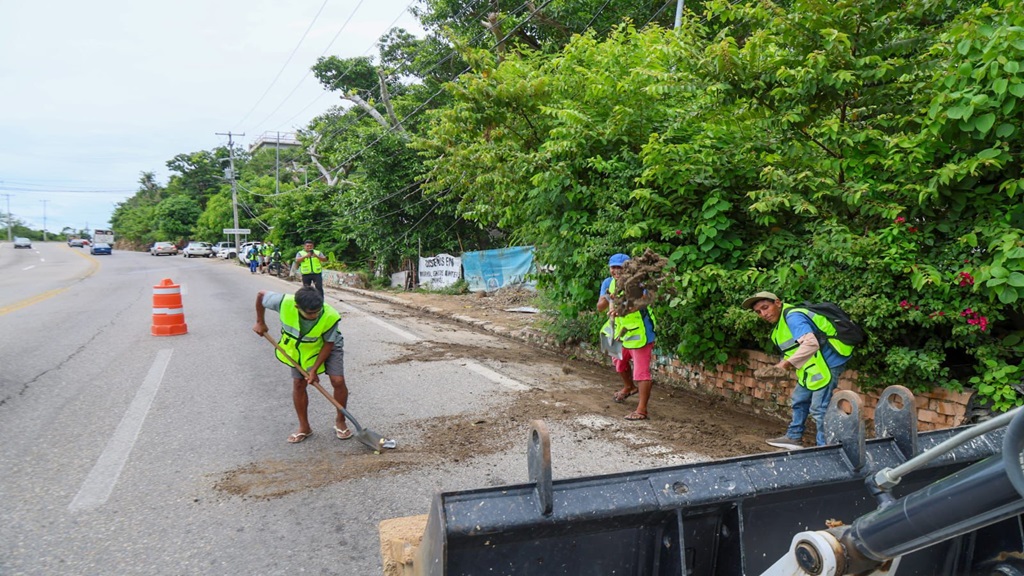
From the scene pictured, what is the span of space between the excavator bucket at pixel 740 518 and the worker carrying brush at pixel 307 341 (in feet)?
9.62

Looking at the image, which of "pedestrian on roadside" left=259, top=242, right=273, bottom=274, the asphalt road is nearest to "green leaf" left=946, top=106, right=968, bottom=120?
the asphalt road

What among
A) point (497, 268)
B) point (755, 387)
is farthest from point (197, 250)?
point (755, 387)

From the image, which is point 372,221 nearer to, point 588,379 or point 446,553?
point 588,379

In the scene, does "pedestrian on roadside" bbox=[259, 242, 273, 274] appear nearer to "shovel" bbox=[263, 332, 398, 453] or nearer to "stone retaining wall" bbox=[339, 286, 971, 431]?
"stone retaining wall" bbox=[339, 286, 971, 431]

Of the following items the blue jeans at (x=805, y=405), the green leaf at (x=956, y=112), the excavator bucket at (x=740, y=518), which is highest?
the green leaf at (x=956, y=112)

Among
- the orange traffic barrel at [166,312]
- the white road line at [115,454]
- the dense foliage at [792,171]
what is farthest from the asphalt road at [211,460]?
the dense foliage at [792,171]

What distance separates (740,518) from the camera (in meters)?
1.93

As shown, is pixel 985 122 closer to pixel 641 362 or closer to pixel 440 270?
pixel 641 362

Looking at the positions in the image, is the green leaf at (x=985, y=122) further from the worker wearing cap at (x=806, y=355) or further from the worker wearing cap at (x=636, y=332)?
the worker wearing cap at (x=636, y=332)

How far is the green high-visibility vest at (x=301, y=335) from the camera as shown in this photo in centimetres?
489

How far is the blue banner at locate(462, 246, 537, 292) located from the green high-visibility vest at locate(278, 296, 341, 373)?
10.9 m

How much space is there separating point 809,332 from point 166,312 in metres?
9.92

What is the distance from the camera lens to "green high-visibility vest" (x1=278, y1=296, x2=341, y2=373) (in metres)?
4.89

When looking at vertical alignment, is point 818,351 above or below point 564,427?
above
